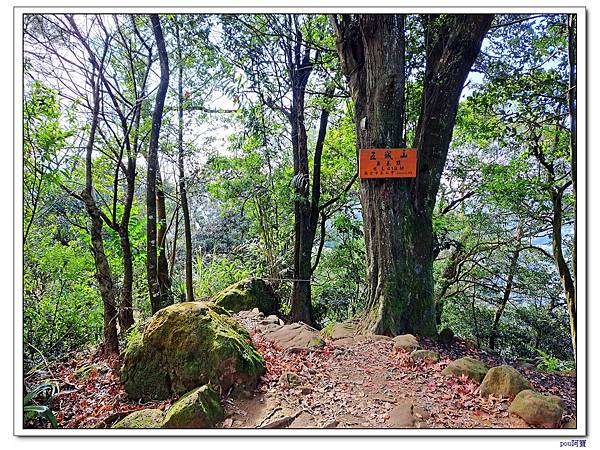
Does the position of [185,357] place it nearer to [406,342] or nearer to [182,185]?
[406,342]

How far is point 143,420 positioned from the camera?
75.7 inches

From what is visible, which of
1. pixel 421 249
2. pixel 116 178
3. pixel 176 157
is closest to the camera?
pixel 421 249

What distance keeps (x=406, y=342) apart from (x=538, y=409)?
882 mm

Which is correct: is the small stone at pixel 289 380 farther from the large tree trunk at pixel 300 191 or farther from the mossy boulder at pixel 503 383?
the large tree trunk at pixel 300 191

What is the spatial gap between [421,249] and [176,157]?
287 centimetres

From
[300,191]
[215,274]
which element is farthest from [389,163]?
[215,274]

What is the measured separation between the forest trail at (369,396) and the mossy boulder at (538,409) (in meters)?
0.05

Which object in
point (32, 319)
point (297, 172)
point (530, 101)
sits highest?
point (530, 101)

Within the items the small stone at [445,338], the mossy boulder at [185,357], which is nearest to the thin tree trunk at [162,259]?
the mossy boulder at [185,357]
